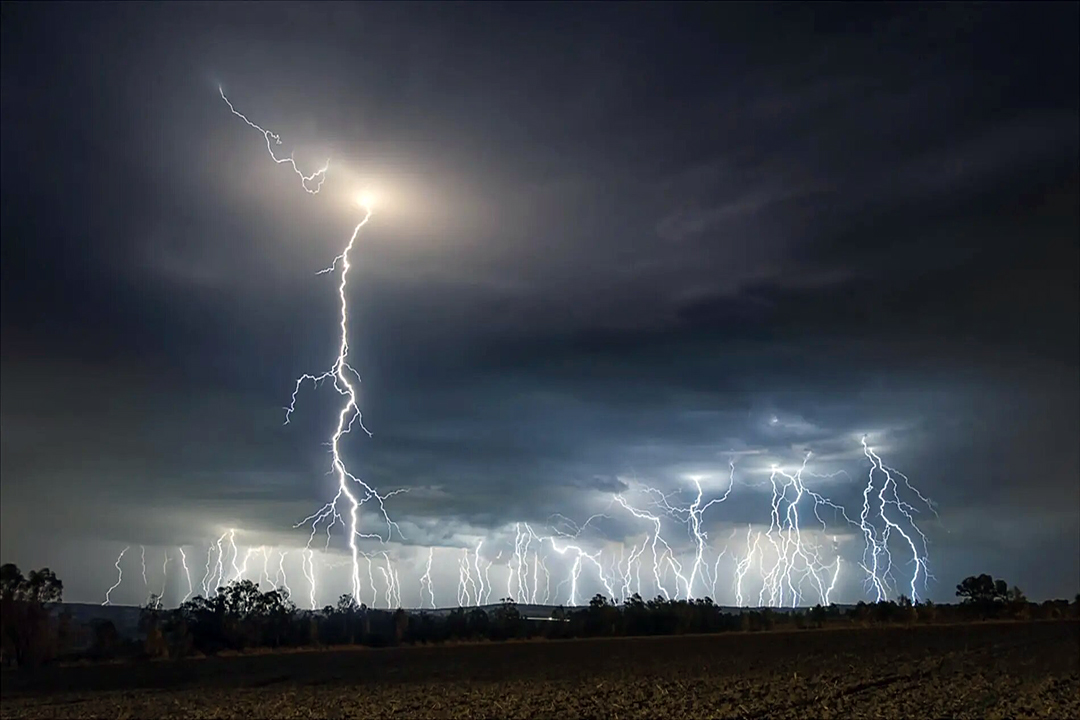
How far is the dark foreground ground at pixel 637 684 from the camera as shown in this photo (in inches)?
1057

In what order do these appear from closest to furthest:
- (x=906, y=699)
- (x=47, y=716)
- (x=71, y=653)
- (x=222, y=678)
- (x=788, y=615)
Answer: (x=906, y=699)
(x=47, y=716)
(x=222, y=678)
(x=71, y=653)
(x=788, y=615)

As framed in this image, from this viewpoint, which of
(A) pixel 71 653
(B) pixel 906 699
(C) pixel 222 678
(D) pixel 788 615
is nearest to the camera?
(B) pixel 906 699

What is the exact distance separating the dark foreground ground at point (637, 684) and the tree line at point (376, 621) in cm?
1799

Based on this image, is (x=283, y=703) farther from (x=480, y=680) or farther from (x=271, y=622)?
(x=271, y=622)

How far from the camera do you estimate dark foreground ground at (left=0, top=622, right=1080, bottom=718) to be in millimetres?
26859

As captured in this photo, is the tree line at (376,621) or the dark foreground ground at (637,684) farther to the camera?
the tree line at (376,621)

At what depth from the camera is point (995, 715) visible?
23000 millimetres

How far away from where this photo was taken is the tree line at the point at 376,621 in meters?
81.9

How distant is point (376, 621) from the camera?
10788 centimetres

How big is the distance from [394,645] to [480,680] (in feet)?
172

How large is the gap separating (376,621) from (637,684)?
3065 inches

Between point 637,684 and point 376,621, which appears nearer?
point 637,684

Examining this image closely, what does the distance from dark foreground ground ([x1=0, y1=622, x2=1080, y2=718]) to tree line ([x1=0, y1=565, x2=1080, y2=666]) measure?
18.0 metres

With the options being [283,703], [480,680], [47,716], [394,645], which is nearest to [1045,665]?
[480,680]
